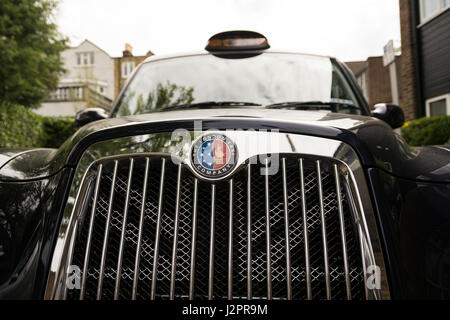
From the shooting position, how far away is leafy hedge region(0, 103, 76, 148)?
13.1 metres

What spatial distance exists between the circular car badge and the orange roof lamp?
1674 mm

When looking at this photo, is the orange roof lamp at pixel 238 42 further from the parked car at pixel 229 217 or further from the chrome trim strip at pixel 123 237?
the chrome trim strip at pixel 123 237

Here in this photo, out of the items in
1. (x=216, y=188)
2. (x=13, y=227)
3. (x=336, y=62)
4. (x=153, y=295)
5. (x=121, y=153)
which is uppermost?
(x=336, y=62)

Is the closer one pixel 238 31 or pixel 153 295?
pixel 153 295

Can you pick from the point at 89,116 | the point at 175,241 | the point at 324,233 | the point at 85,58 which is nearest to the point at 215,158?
the point at 175,241

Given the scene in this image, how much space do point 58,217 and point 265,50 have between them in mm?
2211

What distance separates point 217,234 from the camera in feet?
4.69

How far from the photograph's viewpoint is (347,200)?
4.66 feet

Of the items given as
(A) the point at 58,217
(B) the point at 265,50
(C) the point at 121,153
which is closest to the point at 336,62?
(B) the point at 265,50

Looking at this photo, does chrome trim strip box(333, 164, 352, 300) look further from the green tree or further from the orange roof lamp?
the green tree

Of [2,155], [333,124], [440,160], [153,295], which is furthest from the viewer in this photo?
[2,155]

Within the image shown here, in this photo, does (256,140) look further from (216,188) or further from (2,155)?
(2,155)

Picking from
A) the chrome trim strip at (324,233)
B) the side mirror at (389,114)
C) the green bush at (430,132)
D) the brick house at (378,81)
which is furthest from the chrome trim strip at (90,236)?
the brick house at (378,81)

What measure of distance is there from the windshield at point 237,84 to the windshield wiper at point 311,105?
0.04 ft
